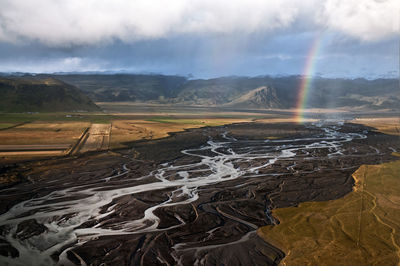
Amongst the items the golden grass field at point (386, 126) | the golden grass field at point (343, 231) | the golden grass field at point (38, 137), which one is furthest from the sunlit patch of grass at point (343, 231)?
the golden grass field at point (386, 126)

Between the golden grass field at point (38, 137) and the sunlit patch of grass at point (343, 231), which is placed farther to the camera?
the golden grass field at point (38, 137)

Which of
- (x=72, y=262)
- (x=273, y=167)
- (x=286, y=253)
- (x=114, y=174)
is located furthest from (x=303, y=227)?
(x=114, y=174)

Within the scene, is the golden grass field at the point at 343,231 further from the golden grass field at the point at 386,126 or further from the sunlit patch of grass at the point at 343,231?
the golden grass field at the point at 386,126

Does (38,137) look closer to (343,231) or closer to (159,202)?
(159,202)

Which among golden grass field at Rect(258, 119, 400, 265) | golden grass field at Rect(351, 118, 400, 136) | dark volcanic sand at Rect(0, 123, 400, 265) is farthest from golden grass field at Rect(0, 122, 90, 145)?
golden grass field at Rect(351, 118, 400, 136)

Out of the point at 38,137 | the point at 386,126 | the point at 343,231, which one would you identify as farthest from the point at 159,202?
the point at 386,126

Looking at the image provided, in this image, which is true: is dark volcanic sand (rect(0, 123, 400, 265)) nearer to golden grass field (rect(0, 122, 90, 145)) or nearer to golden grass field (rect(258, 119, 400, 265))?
golden grass field (rect(258, 119, 400, 265))
